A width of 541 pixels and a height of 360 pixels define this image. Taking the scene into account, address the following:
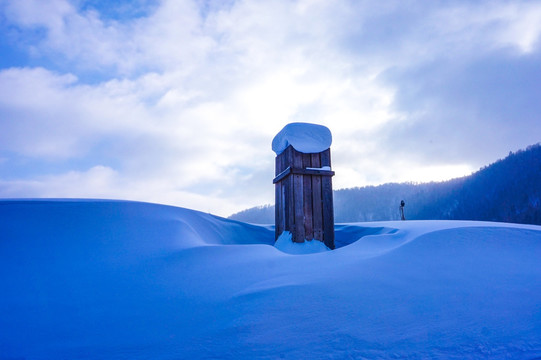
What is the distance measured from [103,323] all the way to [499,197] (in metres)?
56.3

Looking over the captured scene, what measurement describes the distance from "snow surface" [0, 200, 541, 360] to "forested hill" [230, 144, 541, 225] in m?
50.4

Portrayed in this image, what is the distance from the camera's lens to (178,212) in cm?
398

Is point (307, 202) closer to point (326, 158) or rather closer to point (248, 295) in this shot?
point (326, 158)

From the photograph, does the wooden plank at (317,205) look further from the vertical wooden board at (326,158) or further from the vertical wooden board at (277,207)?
the vertical wooden board at (277,207)

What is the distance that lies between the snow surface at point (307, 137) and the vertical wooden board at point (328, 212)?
54cm

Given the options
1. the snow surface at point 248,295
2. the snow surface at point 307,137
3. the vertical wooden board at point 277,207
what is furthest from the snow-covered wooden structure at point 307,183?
the snow surface at point 248,295

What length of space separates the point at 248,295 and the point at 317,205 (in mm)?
2934

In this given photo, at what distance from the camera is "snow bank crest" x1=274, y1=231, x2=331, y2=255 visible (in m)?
4.22

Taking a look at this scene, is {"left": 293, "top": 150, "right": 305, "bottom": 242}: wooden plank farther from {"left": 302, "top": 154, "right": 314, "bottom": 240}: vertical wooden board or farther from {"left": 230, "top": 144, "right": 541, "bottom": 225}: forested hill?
{"left": 230, "top": 144, "right": 541, "bottom": 225}: forested hill

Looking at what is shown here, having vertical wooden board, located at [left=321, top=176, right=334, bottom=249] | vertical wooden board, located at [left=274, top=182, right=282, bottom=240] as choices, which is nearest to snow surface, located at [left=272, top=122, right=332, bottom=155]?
vertical wooden board, located at [left=321, top=176, right=334, bottom=249]

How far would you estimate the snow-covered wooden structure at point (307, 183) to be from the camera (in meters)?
4.45

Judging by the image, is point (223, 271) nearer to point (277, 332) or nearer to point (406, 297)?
point (277, 332)

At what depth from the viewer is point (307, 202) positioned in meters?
4.53

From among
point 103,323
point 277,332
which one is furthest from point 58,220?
point 277,332
